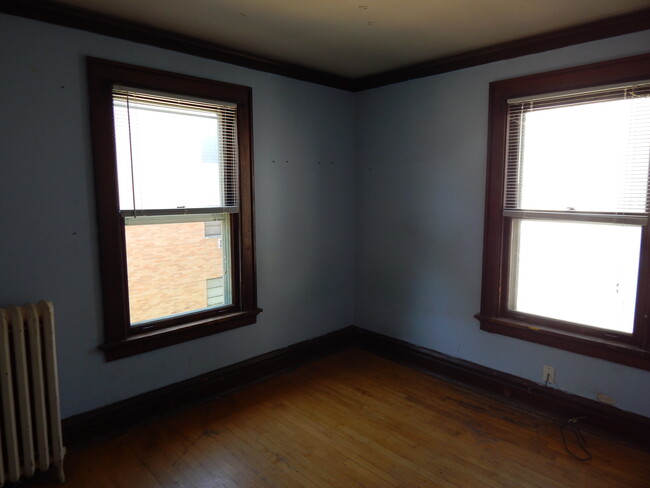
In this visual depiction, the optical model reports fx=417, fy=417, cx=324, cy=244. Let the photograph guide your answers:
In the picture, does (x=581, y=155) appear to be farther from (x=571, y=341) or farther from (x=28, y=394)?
(x=28, y=394)

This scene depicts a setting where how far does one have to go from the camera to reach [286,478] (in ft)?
7.14

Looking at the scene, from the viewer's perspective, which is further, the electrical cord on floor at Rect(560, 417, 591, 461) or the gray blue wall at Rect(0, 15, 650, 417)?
the electrical cord on floor at Rect(560, 417, 591, 461)

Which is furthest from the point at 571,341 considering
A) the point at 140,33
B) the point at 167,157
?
the point at 140,33

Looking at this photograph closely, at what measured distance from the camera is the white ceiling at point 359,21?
2.16 meters

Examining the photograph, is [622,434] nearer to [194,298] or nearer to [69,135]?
[194,298]

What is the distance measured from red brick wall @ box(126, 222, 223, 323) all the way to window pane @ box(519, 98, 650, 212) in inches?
87.6

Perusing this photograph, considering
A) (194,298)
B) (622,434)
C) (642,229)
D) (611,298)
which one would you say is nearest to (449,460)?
(622,434)

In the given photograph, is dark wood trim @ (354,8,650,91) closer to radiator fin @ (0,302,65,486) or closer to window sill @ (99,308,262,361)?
window sill @ (99,308,262,361)

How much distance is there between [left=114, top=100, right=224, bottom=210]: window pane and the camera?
2.49 meters

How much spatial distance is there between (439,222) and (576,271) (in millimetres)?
994

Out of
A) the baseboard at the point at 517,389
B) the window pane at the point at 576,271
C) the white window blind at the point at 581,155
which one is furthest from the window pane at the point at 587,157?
the baseboard at the point at 517,389

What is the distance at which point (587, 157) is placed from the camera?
2500mm

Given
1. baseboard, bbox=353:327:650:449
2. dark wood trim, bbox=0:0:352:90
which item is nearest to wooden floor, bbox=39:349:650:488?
baseboard, bbox=353:327:650:449

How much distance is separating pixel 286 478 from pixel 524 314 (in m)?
1.89
